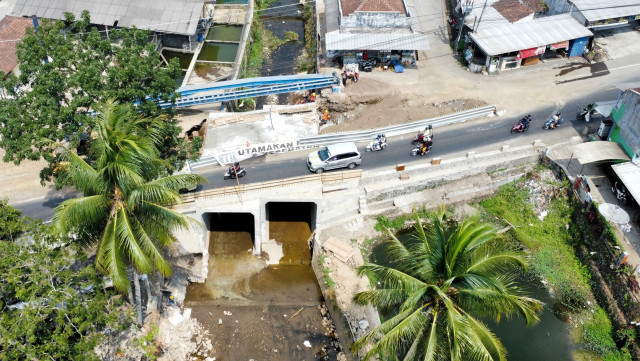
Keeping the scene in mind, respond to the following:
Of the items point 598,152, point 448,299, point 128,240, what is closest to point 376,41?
point 598,152

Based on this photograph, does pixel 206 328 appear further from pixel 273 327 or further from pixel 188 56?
pixel 188 56

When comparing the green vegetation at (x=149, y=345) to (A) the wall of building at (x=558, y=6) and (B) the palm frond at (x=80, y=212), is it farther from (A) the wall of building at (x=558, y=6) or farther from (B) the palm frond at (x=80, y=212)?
(A) the wall of building at (x=558, y=6)

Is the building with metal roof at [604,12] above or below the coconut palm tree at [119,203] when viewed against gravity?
below

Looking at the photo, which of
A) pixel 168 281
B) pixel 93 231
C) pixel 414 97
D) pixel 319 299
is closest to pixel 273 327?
pixel 319 299

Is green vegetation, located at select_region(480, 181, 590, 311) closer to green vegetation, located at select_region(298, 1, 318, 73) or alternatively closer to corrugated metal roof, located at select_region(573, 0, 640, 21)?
corrugated metal roof, located at select_region(573, 0, 640, 21)

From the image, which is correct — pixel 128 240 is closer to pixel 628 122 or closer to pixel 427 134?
pixel 427 134

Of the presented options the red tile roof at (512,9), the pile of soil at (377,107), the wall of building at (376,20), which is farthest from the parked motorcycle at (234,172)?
the red tile roof at (512,9)
